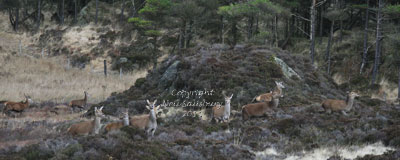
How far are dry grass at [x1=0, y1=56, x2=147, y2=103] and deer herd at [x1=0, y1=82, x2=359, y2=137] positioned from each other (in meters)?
7.37

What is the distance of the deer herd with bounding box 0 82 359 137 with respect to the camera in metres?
10.8

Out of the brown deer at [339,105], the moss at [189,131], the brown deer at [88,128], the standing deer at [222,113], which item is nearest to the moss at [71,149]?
the brown deer at [88,128]

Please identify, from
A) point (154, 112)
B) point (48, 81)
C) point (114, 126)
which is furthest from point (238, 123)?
point (48, 81)

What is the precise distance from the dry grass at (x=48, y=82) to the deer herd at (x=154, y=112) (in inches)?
290

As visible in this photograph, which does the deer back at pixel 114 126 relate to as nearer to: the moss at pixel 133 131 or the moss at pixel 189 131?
the moss at pixel 133 131

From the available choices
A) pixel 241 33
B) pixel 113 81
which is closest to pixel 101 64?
pixel 113 81

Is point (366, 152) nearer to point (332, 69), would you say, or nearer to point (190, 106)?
point (190, 106)

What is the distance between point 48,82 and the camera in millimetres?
32281

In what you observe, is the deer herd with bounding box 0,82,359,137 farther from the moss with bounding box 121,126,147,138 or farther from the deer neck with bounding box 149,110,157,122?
the moss with bounding box 121,126,147,138

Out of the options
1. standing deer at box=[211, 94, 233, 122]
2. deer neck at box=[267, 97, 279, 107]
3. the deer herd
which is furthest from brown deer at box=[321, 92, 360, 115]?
standing deer at box=[211, 94, 233, 122]

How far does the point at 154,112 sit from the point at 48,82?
2483cm

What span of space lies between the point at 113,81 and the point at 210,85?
17116 mm

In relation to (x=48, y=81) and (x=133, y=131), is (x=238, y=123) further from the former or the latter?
(x=48, y=81)

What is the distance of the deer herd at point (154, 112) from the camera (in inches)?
425
